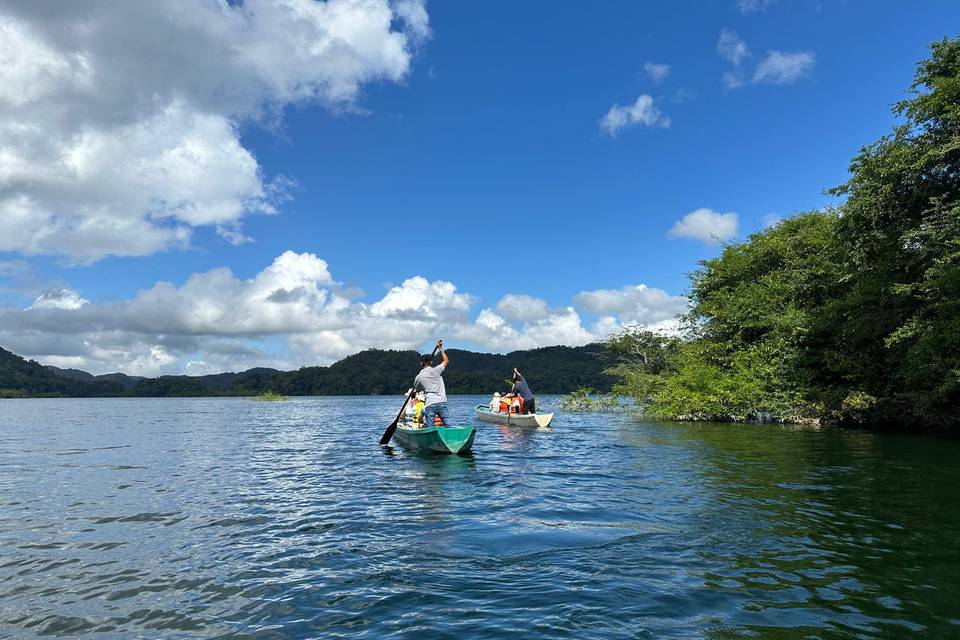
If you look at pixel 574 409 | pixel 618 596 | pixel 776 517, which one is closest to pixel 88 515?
pixel 618 596

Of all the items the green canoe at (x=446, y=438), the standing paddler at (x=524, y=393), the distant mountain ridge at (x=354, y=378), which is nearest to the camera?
the green canoe at (x=446, y=438)

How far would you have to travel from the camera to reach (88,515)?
11.0 meters

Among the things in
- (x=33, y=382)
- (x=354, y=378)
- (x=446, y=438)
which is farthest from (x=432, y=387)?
(x=33, y=382)

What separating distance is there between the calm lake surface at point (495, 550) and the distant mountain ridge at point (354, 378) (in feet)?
366

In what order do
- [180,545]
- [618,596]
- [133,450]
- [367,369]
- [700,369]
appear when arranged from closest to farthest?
1. [618,596]
2. [180,545]
3. [133,450]
4. [700,369]
5. [367,369]

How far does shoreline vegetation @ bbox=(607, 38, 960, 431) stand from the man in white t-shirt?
16558mm

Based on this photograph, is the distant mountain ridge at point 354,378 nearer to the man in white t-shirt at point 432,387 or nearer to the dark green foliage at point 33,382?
the dark green foliage at point 33,382

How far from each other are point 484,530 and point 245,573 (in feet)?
11.6

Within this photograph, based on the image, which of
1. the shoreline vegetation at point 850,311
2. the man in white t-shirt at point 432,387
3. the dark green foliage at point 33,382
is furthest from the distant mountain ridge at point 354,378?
the man in white t-shirt at point 432,387

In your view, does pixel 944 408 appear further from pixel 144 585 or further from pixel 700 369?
pixel 144 585

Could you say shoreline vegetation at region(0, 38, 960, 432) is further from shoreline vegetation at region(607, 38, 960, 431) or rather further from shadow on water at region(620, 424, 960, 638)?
shadow on water at region(620, 424, 960, 638)

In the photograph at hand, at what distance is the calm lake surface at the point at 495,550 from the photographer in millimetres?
5504

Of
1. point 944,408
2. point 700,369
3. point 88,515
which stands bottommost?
point 88,515

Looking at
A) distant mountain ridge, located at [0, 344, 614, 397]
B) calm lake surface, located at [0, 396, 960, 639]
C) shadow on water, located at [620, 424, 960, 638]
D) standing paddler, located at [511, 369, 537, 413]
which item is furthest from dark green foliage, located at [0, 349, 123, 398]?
shadow on water, located at [620, 424, 960, 638]
